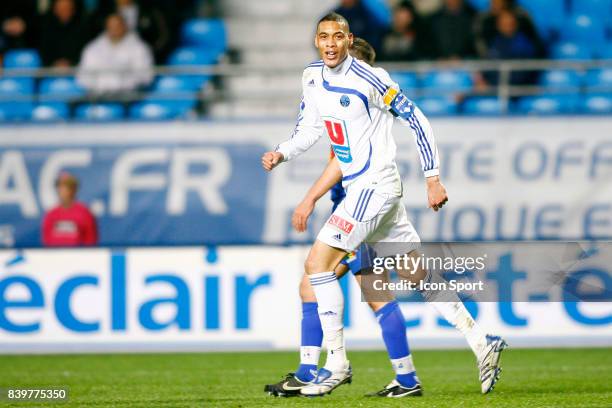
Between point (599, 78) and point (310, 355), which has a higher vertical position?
point (599, 78)

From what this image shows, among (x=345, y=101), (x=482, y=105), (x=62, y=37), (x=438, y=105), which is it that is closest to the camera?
(x=345, y=101)

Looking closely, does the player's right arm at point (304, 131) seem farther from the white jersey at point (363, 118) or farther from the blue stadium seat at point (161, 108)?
the blue stadium seat at point (161, 108)

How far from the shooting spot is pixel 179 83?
14930 millimetres

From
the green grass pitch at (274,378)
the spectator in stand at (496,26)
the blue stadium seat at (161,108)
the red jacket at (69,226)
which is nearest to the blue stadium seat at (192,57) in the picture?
the blue stadium seat at (161,108)

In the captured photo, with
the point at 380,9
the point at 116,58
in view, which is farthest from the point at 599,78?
the point at 116,58

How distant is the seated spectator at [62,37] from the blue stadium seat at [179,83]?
111 centimetres

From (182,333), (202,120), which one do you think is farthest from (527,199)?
(182,333)

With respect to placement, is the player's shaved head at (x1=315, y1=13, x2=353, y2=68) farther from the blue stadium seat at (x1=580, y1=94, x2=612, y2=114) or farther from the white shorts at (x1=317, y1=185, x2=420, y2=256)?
→ the blue stadium seat at (x1=580, y1=94, x2=612, y2=114)

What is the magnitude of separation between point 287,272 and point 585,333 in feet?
9.17

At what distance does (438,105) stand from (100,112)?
408cm

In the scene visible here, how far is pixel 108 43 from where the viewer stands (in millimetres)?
14969

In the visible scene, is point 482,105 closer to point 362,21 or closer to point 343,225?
point 362,21

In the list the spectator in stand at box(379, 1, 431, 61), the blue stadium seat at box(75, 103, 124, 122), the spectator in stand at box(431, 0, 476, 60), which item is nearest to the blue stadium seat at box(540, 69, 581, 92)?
the spectator in stand at box(431, 0, 476, 60)

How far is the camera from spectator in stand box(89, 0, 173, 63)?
595 inches
